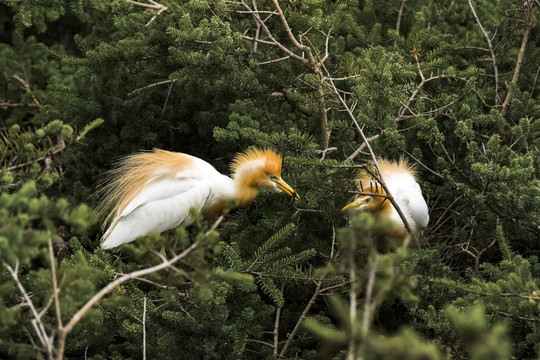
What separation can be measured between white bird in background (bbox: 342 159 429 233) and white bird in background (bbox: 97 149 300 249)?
0.51 m

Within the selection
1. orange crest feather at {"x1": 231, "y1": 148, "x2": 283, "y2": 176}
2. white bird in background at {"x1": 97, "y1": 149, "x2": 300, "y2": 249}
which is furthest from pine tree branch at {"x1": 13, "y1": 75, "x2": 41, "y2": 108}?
orange crest feather at {"x1": 231, "y1": 148, "x2": 283, "y2": 176}

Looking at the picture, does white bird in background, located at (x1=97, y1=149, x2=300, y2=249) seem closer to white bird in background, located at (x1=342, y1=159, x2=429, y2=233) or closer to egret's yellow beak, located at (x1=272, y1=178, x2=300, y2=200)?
egret's yellow beak, located at (x1=272, y1=178, x2=300, y2=200)

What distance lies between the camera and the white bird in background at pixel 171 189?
3.36 m

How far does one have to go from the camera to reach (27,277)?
226 cm

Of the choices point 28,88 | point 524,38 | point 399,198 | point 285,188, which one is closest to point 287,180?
point 285,188

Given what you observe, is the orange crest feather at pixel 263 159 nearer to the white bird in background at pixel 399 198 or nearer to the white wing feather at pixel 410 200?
the white bird in background at pixel 399 198

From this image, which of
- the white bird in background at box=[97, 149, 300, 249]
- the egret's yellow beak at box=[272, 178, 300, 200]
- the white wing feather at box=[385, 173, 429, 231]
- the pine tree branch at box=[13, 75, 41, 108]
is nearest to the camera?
the egret's yellow beak at box=[272, 178, 300, 200]

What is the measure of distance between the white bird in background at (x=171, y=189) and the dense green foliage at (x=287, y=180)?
0.16 m

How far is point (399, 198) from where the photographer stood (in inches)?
130

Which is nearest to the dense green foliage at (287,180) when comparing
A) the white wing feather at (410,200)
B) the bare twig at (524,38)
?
the bare twig at (524,38)

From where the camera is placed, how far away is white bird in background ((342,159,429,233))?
316cm

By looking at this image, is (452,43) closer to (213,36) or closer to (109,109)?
(213,36)

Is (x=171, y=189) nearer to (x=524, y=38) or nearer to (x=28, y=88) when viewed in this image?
(x=28, y=88)

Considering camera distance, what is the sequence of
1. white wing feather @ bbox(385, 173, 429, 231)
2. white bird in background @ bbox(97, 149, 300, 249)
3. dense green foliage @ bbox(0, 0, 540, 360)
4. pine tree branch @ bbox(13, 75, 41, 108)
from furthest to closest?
pine tree branch @ bbox(13, 75, 41, 108)
white bird in background @ bbox(97, 149, 300, 249)
white wing feather @ bbox(385, 173, 429, 231)
dense green foliage @ bbox(0, 0, 540, 360)
